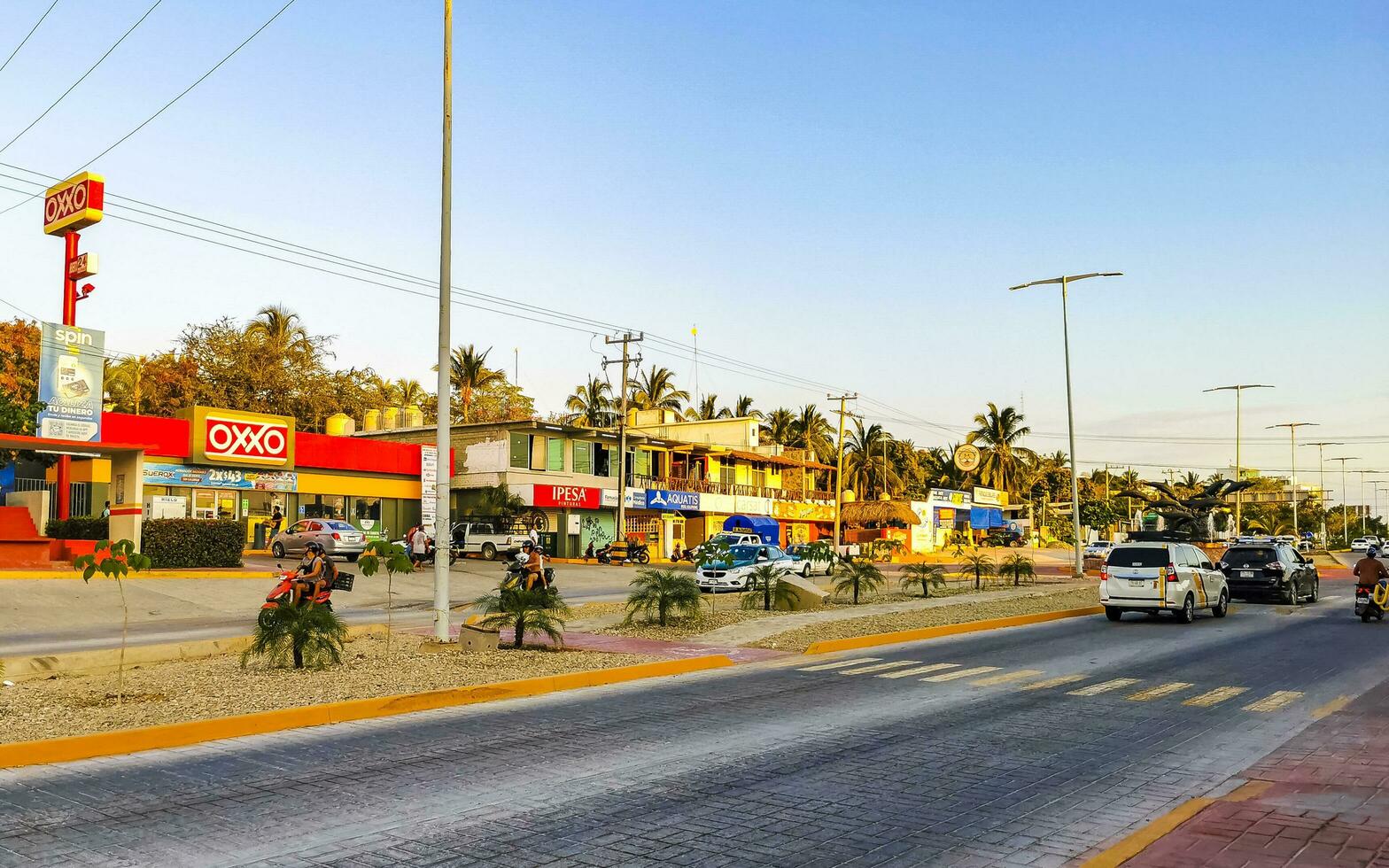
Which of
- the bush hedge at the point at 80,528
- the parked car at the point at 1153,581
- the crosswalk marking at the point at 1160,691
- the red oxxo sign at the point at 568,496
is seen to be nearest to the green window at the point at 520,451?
the red oxxo sign at the point at 568,496

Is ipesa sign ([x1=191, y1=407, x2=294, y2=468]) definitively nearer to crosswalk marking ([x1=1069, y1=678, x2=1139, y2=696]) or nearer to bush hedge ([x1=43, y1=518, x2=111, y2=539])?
bush hedge ([x1=43, y1=518, x2=111, y2=539])

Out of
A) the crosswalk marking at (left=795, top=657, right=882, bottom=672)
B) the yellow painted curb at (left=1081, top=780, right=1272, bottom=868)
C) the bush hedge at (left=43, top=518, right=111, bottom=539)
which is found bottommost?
the crosswalk marking at (left=795, top=657, right=882, bottom=672)

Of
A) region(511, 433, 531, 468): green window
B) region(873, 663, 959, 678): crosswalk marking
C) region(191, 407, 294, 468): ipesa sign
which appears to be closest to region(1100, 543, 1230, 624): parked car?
region(873, 663, 959, 678): crosswalk marking

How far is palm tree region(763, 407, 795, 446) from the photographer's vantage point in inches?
3935

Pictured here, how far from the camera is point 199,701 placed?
10.7 meters

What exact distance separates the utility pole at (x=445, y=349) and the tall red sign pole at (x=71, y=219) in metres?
25.9

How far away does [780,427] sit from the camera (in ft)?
329

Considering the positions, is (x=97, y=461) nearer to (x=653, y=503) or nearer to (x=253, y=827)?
(x=653, y=503)

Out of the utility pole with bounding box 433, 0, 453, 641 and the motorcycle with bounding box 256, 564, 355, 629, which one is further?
the utility pole with bounding box 433, 0, 453, 641

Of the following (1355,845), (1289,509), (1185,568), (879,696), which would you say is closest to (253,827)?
(1355,845)

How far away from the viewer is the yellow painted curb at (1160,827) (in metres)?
5.51

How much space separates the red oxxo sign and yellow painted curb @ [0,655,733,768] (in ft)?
129

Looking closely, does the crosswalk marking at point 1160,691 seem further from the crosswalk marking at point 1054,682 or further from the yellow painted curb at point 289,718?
the yellow painted curb at point 289,718

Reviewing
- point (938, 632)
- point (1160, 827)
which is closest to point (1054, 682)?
point (938, 632)
